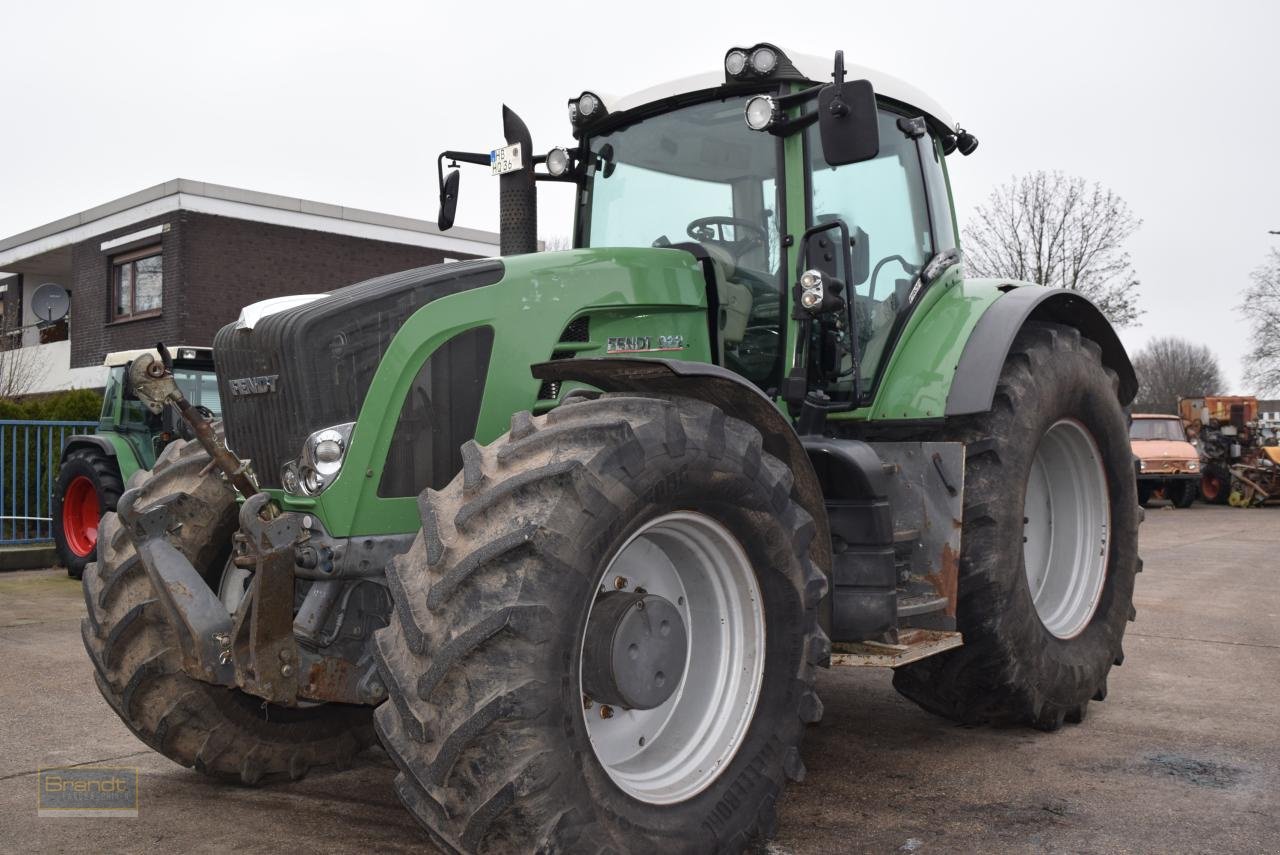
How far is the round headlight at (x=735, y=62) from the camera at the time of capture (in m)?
4.39

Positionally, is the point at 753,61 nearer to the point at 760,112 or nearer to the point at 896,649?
the point at 760,112

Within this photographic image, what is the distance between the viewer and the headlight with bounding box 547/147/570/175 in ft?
16.1

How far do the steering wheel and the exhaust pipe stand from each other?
65 cm

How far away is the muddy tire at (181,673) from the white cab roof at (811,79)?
6.97 ft

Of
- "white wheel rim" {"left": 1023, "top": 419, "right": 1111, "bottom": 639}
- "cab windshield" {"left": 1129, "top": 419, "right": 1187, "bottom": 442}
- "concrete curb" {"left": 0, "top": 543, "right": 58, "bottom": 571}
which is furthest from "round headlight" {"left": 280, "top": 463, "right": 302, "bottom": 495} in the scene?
"cab windshield" {"left": 1129, "top": 419, "right": 1187, "bottom": 442}

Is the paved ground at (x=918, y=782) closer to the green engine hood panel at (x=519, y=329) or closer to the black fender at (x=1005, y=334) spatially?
the green engine hood panel at (x=519, y=329)

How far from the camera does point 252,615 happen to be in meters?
3.27

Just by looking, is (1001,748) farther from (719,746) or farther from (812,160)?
(812,160)

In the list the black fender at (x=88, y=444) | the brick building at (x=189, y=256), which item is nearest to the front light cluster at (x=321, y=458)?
the black fender at (x=88, y=444)

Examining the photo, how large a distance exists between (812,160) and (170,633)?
2798 millimetres

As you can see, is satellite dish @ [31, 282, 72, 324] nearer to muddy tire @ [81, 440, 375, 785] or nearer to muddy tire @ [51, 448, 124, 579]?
muddy tire @ [51, 448, 124, 579]

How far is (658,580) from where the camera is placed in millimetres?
3562
